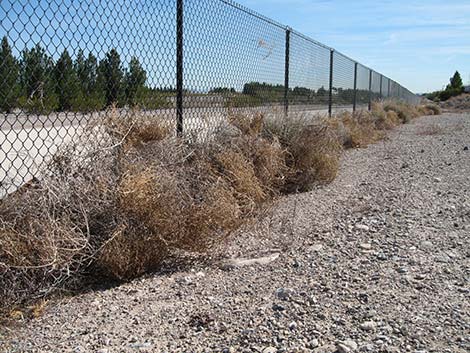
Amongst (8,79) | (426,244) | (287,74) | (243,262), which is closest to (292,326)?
(243,262)

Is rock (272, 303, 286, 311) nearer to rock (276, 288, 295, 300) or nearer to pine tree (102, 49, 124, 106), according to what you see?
rock (276, 288, 295, 300)

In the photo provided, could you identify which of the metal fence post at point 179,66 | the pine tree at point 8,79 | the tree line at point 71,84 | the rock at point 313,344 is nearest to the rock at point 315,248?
the rock at point 313,344

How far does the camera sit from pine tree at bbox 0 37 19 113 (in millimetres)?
3909

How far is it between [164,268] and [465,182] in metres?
5.37

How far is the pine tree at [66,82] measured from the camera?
4.46 metres

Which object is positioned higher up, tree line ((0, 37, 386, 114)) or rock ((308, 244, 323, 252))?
tree line ((0, 37, 386, 114))

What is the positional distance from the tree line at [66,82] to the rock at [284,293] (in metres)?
2.17

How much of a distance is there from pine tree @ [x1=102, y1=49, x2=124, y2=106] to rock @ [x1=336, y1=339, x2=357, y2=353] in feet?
9.78

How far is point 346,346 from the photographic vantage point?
8.77 feet

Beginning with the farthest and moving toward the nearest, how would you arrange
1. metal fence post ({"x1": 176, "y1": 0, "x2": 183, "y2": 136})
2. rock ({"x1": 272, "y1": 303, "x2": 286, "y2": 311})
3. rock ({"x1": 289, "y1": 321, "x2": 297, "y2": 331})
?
metal fence post ({"x1": 176, "y1": 0, "x2": 183, "y2": 136}) < rock ({"x1": 272, "y1": 303, "x2": 286, "y2": 311}) < rock ({"x1": 289, "y1": 321, "x2": 297, "y2": 331})

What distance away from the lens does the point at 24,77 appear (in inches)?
171

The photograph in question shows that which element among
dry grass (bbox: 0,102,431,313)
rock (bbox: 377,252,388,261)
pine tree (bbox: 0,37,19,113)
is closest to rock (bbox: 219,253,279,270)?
dry grass (bbox: 0,102,431,313)

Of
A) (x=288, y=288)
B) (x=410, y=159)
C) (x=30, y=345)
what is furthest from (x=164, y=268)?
(x=410, y=159)

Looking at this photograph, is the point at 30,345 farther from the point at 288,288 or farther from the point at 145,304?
the point at 288,288
